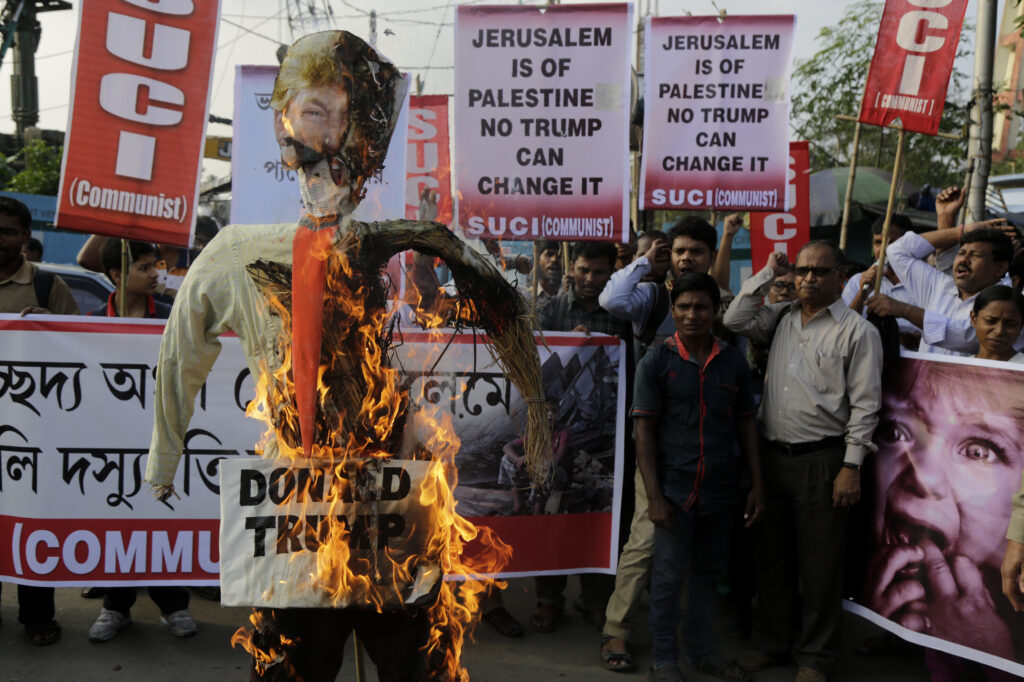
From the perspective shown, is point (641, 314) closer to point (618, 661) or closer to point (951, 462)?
point (951, 462)

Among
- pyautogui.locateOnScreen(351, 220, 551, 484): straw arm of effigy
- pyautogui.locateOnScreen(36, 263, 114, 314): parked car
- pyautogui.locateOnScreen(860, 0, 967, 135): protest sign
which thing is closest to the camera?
pyautogui.locateOnScreen(351, 220, 551, 484): straw arm of effigy

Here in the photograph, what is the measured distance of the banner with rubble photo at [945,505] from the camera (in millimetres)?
3779

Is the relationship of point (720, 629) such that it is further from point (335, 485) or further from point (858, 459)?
point (335, 485)

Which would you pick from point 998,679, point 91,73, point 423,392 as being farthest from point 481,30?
point 998,679

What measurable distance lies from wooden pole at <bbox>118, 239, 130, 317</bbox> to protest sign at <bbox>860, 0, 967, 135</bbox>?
445cm

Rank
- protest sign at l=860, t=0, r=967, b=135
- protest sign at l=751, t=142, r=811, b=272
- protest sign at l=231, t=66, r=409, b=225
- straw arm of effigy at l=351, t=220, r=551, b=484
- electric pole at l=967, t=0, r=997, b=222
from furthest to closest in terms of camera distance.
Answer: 1. electric pole at l=967, t=0, r=997, b=222
2. protest sign at l=751, t=142, r=811, b=272
3. protest sign at l=231, t=66, r=409, b=225
4. protest sign at l=860, t=0, r=967, b=135
5. straw arm of effigy at l=351, t=220, r=551, b=484

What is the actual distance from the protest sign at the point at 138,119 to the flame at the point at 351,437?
8.95 ft

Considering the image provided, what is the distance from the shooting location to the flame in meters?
2.46

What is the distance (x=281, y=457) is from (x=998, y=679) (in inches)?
131

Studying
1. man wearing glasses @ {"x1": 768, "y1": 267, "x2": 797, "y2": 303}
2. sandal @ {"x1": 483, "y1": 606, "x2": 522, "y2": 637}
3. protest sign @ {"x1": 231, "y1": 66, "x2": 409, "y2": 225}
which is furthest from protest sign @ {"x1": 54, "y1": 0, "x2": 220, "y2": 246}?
man wearing glasses @ {"x1": 768, "y1": 267, "x2": 797, "y2": 303}

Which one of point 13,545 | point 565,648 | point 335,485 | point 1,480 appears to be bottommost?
point 565,648

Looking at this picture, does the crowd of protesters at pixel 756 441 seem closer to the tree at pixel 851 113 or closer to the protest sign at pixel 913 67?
the protest sign at pixel 913 67

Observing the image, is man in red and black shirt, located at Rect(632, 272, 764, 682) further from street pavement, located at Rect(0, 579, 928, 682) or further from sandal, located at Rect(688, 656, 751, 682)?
street pavement, located at Rect(0, 579, 928, 682)

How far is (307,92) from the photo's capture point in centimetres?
237
